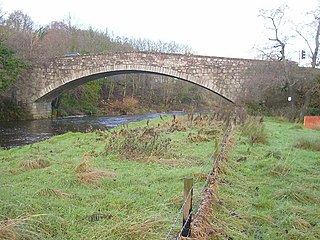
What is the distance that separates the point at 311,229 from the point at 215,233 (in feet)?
4.03

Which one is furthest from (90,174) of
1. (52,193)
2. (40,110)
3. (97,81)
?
(97,81)

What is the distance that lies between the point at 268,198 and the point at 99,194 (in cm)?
237

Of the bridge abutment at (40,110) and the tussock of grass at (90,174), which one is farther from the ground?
the tussock of grass at (90,174)

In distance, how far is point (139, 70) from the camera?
91.5 ft

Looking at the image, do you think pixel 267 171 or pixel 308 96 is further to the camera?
pixel 308 96

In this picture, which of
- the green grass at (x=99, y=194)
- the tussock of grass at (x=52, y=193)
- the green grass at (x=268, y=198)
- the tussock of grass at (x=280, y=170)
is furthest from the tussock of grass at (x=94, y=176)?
the tussock of grass at (x=280, y=170)

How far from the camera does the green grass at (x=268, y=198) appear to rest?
4.28 metres

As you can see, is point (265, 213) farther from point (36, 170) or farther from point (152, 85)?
point (152, 85)

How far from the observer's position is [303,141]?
34.7 feet

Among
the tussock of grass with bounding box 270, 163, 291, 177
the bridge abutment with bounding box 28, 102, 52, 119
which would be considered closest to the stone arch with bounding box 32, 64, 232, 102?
the bridge abutment with bounding box 28, 102, 52, 119

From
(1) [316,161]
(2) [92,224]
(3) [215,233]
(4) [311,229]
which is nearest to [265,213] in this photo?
(4) [311,229]

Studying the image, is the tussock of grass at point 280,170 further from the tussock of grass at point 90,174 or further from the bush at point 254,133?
the bush at point 254,133

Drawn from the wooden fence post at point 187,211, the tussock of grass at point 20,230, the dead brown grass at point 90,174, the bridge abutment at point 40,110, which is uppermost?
the wooden fence post at point 187,211

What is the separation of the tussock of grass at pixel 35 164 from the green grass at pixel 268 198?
3697 mm
